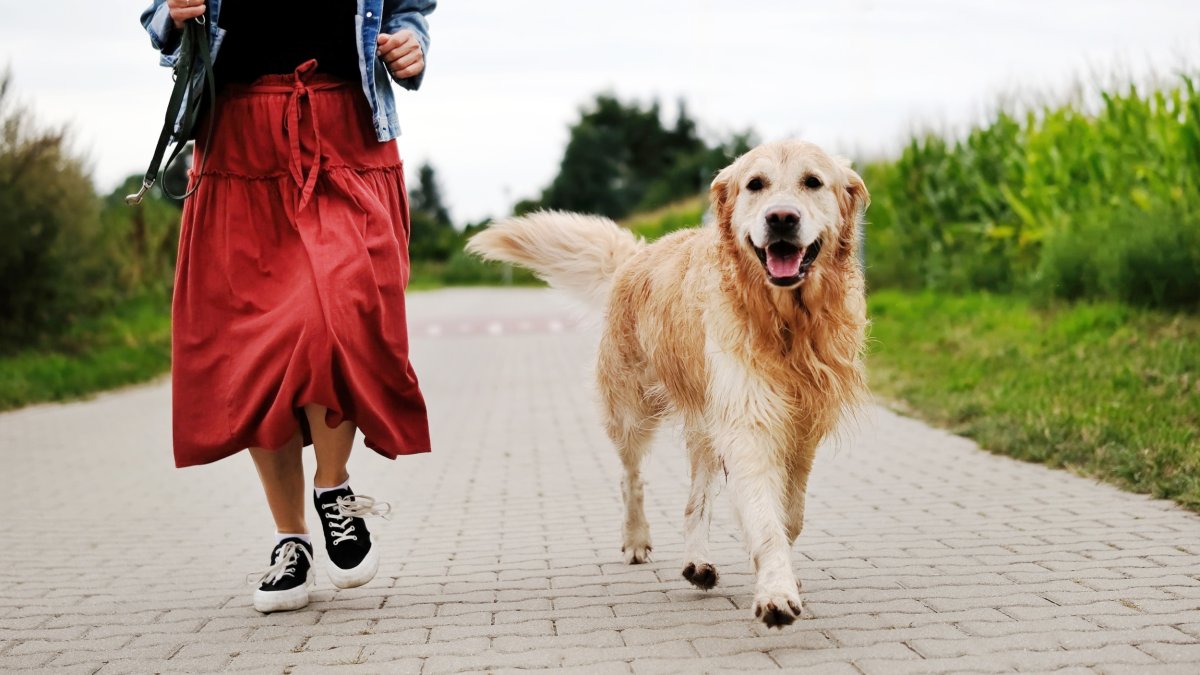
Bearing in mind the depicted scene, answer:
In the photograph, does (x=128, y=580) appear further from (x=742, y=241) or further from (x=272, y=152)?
(x=742, y=241)

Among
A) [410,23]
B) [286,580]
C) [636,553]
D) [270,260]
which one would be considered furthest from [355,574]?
[410,23]

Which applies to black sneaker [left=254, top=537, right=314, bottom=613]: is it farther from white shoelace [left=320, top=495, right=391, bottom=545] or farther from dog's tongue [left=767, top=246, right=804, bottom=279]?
dog's tongue [left=767, top=246, right=804, bottom=279]

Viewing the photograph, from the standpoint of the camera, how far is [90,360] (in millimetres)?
16031

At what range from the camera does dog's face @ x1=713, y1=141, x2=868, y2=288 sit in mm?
4145

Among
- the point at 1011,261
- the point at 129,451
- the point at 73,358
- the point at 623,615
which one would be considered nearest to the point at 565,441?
the point at 129,451

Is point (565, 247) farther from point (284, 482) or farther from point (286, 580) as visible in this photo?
point (286, 580)

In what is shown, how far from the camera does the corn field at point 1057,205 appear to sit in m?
10.9

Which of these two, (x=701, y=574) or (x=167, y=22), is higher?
(x=167, y=22)

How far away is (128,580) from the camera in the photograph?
5238 mm

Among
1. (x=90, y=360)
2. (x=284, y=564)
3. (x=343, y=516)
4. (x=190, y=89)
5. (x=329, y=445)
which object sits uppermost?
(x=190, y=89)

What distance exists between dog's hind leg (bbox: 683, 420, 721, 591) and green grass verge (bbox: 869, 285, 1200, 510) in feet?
4.66

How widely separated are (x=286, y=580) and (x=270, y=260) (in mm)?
1126

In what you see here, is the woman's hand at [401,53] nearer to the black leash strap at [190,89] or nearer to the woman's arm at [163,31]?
the black leash strap at [190,89]

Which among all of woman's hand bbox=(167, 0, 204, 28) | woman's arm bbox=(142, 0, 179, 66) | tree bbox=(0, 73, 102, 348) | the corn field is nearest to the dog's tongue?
woman's hand bbox=(167, 0, 204, 28)
